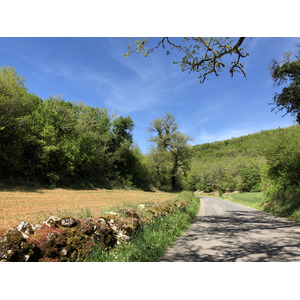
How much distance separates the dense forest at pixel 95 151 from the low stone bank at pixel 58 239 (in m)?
11.7

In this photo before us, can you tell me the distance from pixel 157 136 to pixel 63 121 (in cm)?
A: 2320

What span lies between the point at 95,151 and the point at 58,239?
30.6m

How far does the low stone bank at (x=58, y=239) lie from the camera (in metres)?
2.77

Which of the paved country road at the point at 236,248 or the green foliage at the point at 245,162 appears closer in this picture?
the paved country road at the point at 236,248

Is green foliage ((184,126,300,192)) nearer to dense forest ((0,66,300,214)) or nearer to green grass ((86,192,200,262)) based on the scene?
dense forest ((0,66,300,214))

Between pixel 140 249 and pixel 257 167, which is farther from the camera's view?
pixel 257 167

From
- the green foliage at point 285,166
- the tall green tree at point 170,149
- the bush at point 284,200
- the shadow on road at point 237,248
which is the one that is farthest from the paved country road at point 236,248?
the tall green tree at point 170,149

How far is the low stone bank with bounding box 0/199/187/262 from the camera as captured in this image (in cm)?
277

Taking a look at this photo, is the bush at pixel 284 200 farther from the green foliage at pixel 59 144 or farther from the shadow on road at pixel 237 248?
the green foliage at pixel 59 144

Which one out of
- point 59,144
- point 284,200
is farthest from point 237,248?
point 59,144

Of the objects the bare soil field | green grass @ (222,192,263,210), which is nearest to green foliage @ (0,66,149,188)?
the bare soil field

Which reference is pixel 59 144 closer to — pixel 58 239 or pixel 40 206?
pixel 40 206

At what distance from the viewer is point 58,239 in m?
3.24

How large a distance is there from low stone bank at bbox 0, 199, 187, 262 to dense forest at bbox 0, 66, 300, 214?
1175 cm
